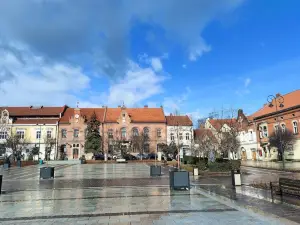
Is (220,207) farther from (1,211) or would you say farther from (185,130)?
(185,130)

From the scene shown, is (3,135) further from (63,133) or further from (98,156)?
(98,156)

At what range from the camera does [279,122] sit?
42.2 meters

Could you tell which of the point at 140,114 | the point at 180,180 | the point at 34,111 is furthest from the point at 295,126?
the point at 34,111

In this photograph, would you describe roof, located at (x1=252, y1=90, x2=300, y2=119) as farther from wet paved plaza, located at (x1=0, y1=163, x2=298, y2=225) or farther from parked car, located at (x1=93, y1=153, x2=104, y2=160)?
wet paved plaza, located at (x1=0, y1=163, x2=298, y2=225)

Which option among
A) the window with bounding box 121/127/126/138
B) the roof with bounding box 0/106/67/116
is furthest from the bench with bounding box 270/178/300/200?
the roof with bounding box 0/106/67/116

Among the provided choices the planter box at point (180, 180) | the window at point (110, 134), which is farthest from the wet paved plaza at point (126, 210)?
the window at point (110, 134)

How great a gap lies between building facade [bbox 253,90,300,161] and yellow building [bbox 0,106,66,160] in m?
44.4

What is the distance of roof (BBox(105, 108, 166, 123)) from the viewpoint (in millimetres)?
63438

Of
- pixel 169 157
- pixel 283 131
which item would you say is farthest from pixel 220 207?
pixel 169 157

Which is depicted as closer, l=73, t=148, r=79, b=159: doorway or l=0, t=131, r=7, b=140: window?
l=0, t=131, r=7, b=140: window

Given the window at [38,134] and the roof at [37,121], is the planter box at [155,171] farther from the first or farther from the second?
the window at [38,134]

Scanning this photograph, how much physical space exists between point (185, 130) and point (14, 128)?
41049mm

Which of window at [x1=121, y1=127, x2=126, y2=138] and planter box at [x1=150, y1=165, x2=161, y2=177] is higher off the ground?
window at [x1=121, y1=127, x2=126, y2=138]

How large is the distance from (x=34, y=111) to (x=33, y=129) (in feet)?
19.6
